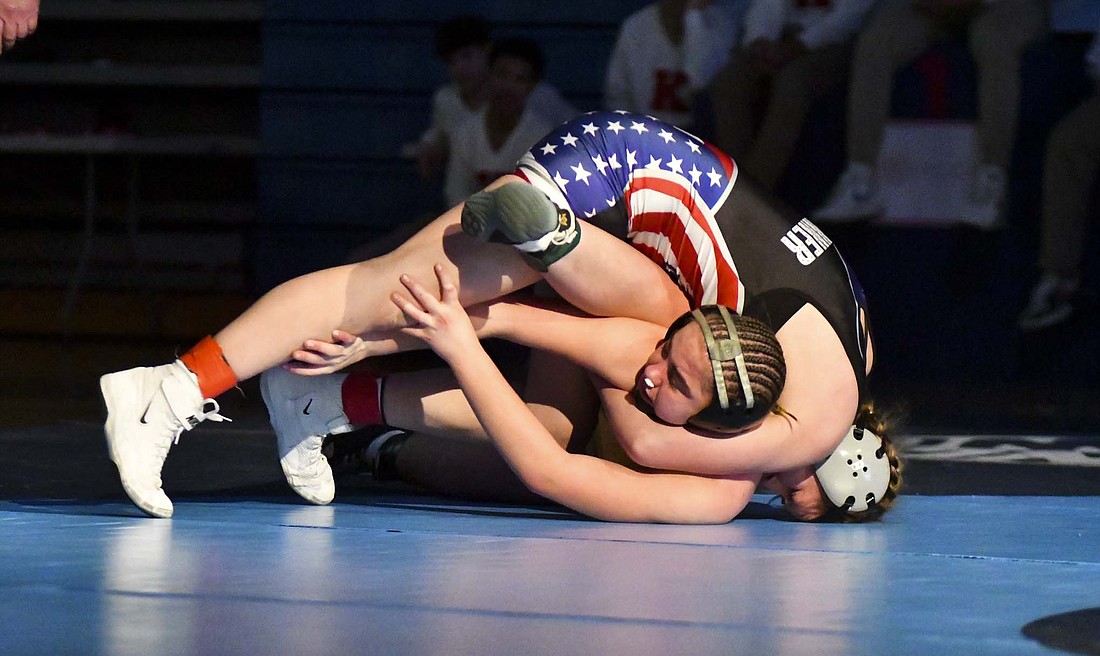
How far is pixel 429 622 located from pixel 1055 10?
3988 millimetres

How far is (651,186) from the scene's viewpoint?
8.87 feet

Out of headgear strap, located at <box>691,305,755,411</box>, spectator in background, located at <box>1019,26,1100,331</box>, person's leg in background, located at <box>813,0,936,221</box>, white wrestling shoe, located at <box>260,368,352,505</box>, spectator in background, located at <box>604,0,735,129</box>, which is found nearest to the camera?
headgear strap, located at <box>691,305,755,411</box>

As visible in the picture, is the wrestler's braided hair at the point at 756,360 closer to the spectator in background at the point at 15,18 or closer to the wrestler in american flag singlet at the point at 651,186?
the wrestler in american flag singlet at the point at 651,186

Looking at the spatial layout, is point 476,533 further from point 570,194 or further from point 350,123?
point 350,123

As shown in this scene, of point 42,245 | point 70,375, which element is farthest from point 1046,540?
point 42,245

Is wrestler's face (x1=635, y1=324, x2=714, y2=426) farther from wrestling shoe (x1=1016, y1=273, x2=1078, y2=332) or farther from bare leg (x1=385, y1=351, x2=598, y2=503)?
wrestling shoe (x1=1016, y1=273, x2=1078, y2=332)

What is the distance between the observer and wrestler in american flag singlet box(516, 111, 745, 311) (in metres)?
2.66

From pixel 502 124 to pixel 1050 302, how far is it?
6.73ft

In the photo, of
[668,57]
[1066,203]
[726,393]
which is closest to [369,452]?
[726,393]

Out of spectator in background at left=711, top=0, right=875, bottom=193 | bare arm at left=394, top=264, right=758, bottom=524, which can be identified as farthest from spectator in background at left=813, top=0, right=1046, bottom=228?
bare arm at left=394, top=264, right=758, bottom=524

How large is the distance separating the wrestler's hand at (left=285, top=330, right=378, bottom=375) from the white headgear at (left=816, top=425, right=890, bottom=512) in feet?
2.77

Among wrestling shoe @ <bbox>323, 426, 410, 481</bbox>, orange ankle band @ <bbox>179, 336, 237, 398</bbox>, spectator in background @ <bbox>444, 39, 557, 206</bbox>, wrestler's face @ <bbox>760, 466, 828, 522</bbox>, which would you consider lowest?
wrestling shoe @ <bbox>323, 426, 410, 481</bbox>

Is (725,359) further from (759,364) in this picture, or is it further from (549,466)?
(549,466)

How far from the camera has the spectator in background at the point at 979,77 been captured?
4.88m
